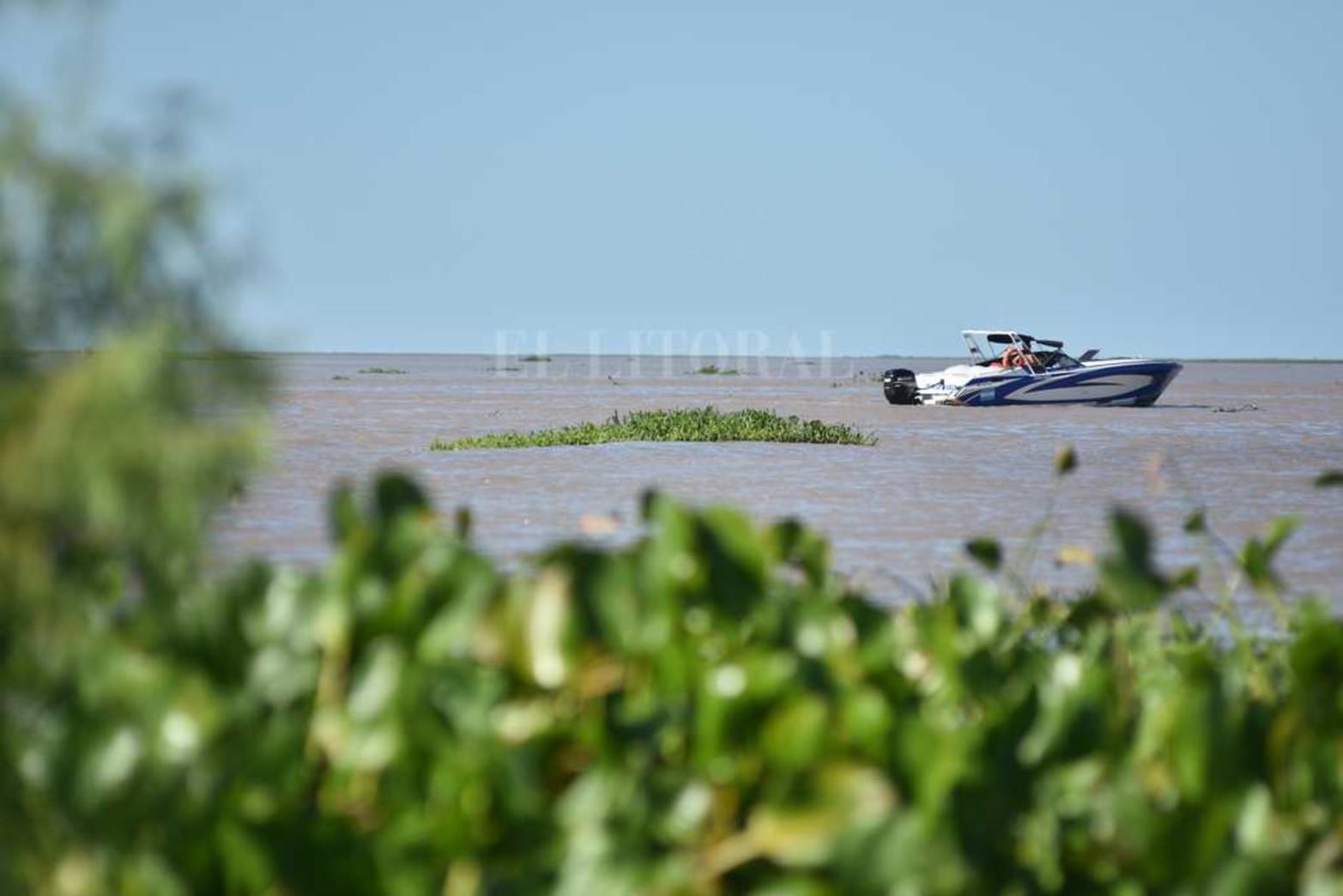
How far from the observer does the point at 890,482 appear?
15914mm

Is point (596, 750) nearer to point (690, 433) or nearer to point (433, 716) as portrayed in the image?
point (433, 716)

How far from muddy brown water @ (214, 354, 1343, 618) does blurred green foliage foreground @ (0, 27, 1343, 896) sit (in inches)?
7.9

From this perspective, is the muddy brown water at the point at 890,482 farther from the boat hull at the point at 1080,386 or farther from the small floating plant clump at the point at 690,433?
the boat hull at the point at 1080,386

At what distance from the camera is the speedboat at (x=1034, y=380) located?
37.1 meters

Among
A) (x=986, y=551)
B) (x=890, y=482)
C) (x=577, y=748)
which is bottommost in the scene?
(x=890, y=482)

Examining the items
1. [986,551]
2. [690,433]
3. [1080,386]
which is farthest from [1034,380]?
[986,551]

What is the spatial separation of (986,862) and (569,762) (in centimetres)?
61

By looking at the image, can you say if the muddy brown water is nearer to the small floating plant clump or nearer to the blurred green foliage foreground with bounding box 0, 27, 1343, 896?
the blurred green foliage foreground with bounding box 0, 27, 1343, 896

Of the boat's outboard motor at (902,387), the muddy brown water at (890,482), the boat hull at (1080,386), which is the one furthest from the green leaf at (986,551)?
the boat's outboard motor at (902,387)

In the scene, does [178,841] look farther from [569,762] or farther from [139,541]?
[569,762]

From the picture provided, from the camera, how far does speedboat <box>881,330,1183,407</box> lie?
3706 centimetres

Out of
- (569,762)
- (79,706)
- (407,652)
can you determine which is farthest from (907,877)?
Answer: (79,706)

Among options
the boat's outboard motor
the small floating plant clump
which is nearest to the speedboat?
the boat's outboard motor

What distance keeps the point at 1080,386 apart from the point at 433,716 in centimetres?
3648
